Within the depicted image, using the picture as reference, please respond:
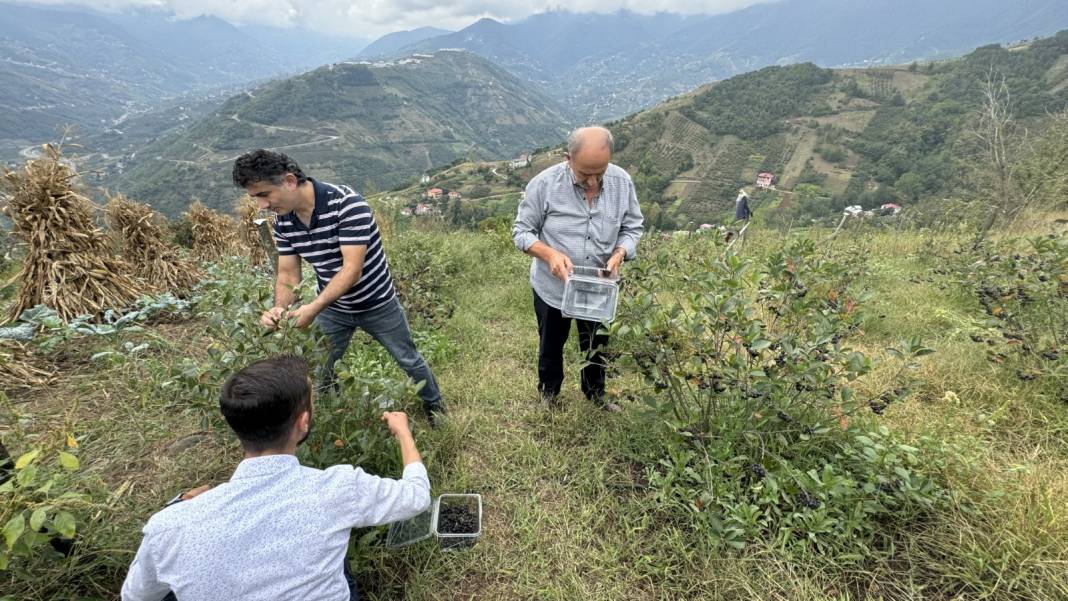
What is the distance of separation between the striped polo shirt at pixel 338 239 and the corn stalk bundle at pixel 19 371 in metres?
2.52

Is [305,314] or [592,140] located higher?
[592,140]

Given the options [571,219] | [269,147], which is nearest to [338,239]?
[571,219]

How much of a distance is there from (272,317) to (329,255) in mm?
604

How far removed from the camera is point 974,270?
445cm

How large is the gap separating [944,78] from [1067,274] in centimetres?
7530

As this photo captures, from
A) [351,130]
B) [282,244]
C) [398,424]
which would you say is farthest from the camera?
[351,130]

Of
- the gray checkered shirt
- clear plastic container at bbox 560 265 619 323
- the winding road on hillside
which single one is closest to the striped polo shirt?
the gray checkered shirt

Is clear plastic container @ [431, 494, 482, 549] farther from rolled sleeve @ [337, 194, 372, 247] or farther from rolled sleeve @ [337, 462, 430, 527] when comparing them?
rolled sleeve @ [337, 194, 372, 247]

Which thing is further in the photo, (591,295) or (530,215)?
(530,215)

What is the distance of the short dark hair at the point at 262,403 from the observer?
4.20 ft

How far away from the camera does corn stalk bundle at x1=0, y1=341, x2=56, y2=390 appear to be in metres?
3.26

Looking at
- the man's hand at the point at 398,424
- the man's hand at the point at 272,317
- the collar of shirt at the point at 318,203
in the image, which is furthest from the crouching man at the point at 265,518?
the collar of shirt at the point at 318,203

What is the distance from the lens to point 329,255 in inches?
98.7

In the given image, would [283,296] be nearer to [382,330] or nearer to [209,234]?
[382,330]
